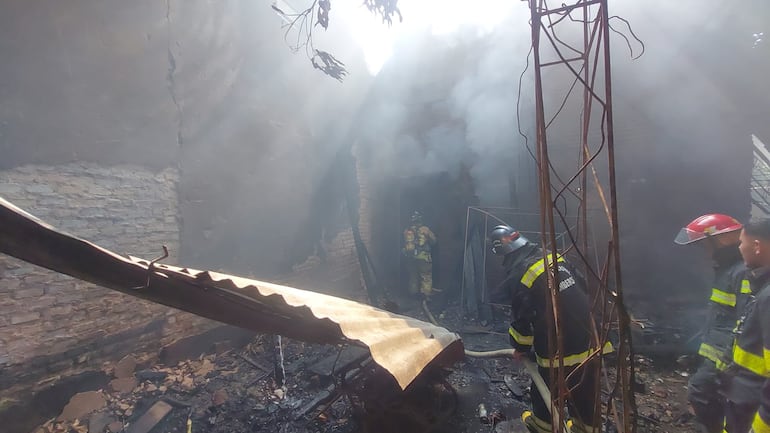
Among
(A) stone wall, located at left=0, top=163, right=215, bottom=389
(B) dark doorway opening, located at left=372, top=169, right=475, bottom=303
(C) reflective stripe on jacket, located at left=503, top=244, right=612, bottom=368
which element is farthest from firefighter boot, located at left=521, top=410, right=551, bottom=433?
(B) dark doorway opening, located at left=372, top=169, right=475, bottom=303

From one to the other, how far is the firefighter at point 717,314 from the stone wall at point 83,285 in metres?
6.21

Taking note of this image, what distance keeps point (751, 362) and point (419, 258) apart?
6.49 meters

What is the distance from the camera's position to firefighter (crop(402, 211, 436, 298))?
8.54 m

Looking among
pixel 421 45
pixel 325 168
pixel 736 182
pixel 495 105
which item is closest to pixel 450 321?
pixel 325 168

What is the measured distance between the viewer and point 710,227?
3363 mm

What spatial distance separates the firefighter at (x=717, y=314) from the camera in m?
3.03

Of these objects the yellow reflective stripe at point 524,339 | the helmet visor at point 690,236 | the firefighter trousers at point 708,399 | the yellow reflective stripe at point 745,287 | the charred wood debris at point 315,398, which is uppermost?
the helmet visor at point 690,236

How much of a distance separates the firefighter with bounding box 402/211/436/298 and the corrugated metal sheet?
19.6 ft

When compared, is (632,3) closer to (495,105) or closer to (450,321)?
(495,105)

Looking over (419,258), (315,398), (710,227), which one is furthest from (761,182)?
(315,398)

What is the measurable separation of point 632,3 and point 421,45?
515 centimetres

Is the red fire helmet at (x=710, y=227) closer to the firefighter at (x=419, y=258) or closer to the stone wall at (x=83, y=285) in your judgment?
the firefighter at (x=419, y=258)

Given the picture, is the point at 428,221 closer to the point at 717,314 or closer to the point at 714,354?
the point at 717,314

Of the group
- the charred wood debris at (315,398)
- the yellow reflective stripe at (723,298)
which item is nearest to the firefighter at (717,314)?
the yellow reflective stripe at (723,298)
